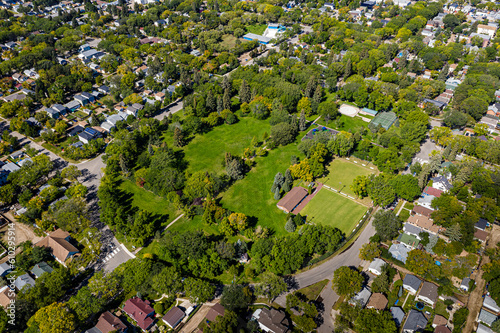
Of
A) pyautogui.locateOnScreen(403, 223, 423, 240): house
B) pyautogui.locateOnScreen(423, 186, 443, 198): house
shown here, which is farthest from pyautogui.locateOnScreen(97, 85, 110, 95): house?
pyautogui.locateOnScreen(423, 186, 443, 198): house

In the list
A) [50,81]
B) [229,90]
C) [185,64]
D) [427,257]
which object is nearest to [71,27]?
[50,81]

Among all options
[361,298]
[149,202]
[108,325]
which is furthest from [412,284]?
[149,202]

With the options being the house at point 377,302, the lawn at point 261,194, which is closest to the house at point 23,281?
the lawn at point 261,194

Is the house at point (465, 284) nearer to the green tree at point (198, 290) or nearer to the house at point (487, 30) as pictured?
the green tree at point (198, 290)

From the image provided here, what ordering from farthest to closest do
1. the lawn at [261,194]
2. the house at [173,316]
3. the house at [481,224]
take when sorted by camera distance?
the lawn at [261,194]
the house at [481,224]
the house at [173,316]

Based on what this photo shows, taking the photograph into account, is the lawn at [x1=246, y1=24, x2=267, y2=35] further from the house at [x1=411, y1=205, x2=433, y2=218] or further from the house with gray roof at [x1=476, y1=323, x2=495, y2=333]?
the house with gray roof at [x1=476, y1=323, x2=495, y2=333]

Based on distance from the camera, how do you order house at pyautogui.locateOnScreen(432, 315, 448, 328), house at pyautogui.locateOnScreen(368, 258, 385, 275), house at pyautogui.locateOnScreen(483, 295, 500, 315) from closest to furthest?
house at pyautogui.locateOnScreen(432, 315, 448, 328) → house at pyautogui.locateOnScreen(483, 295, 500, 315) → house at pyautogui.locateOnScreen(368, 258, 385, 275)
